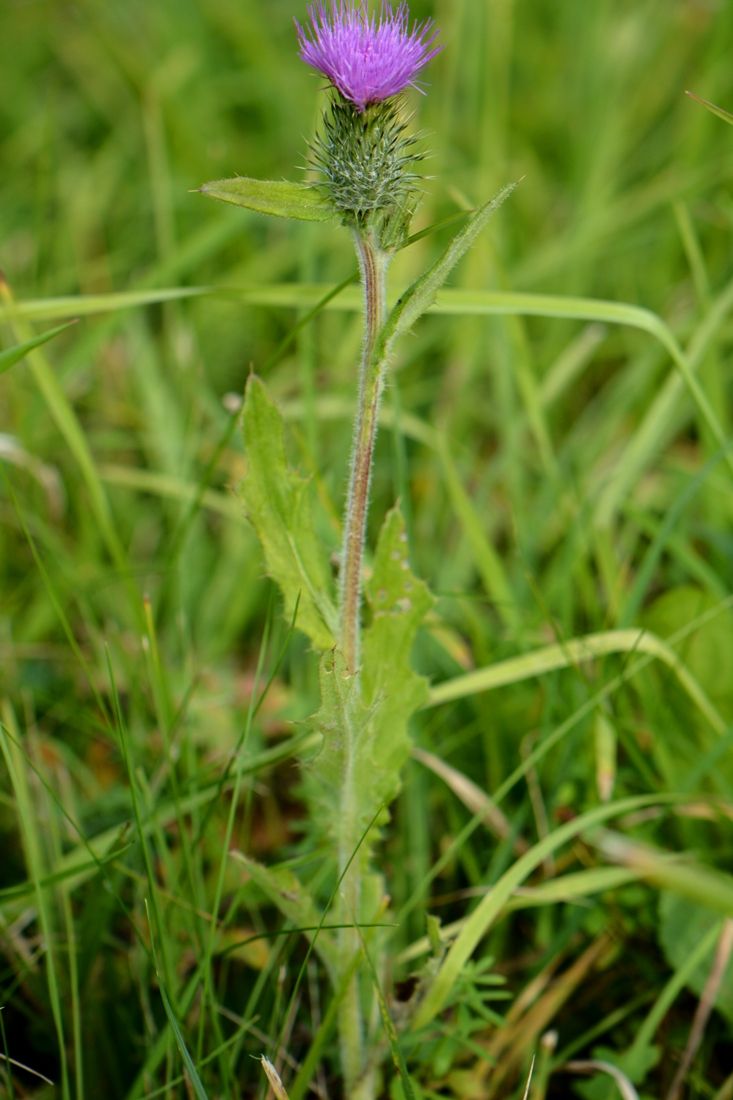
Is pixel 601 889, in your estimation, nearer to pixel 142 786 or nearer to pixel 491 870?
pixel 491 870

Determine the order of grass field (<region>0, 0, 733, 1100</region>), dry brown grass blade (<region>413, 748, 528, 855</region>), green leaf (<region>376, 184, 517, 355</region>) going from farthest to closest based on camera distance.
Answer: dry brown grass blade (<region>413, 748, 528, 855</region>), grass field (<region>0, 0, 733, 1100</region>), green leaf (<region>376, 184, 517, 355</region>)

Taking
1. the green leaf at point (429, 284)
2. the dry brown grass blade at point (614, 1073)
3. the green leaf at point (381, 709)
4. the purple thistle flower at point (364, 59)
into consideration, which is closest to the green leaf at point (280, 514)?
the green leaf at point (381, 709)

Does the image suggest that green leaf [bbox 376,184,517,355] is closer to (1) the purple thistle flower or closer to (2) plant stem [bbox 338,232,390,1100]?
(2) plant stem [bbox 338,232,390,1100]

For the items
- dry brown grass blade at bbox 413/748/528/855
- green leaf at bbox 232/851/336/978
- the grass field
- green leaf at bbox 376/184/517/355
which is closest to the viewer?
green leaf at bbox 376/184/517/355

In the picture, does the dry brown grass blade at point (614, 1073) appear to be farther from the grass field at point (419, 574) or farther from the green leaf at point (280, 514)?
the green leaf at point (280, 514)

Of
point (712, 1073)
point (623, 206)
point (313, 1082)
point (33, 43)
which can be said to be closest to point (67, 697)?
point (313, 1082)

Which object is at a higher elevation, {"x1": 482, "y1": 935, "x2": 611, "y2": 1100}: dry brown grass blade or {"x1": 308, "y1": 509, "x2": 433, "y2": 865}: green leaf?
{"x1": 308, "y1": 509, "x2": 433, "y2": 865}: green leaf

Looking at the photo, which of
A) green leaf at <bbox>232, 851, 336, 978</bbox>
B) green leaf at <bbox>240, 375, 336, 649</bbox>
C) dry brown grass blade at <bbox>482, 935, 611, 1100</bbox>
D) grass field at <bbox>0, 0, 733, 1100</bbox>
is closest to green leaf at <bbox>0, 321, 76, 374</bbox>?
grass field at <bbox>0, 0, 733, 1100</bbox>
